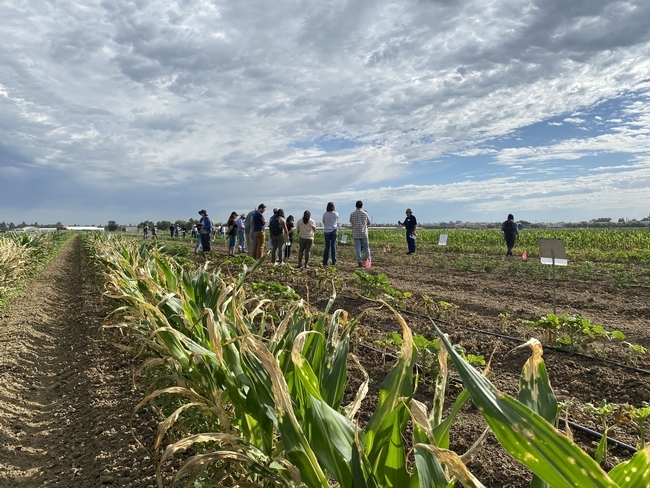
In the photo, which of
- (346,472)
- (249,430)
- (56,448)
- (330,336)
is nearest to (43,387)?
(56,448)

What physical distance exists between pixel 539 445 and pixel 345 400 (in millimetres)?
2451

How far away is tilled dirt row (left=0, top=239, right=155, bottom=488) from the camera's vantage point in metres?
2.48

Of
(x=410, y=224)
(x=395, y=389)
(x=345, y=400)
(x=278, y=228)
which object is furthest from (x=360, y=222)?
(x=395, y=389)

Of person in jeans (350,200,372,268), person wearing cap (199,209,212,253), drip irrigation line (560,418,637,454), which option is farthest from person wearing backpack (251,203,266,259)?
drip irrigation line (560,418,637,454)

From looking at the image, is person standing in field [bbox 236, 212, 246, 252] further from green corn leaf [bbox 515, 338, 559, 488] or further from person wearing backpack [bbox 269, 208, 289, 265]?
green corn leaf [bbox 515, 338, 559, 488]

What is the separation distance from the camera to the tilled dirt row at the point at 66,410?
8.15ft

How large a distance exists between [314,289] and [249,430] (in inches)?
252

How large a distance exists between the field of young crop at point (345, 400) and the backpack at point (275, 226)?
5.93 metres

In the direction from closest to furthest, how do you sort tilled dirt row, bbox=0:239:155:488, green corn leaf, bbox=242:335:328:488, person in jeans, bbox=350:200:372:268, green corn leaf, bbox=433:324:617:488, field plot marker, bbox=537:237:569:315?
1. green corn leaf, bbox=433:324:617:488
2. green corn leaf, bbox=242:335:328:488
3. tilled dirt row, bbox=0:239:155:488
4. field plot marker, bbox=537:237:569:315
5. person in jeans, bbox=350:200:372:268

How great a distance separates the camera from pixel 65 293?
9500 mm

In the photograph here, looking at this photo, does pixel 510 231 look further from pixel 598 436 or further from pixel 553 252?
pixel 598 436

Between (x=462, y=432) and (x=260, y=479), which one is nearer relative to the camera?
(x=260, y=479)

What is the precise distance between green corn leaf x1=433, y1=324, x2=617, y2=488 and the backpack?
11544 millimetres

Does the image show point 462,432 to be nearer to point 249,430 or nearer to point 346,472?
point 249,430
